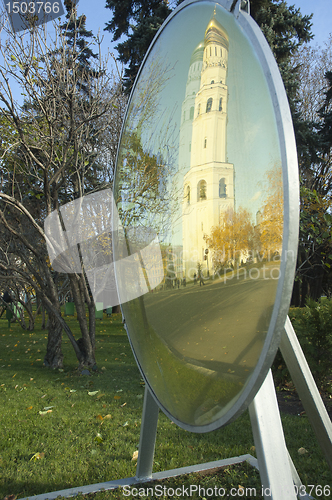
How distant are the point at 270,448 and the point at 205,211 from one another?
0.87 metres

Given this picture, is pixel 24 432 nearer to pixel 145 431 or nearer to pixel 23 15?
pixel 145 431

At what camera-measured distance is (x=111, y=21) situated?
13.7m

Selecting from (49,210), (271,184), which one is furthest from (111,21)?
(271,184)

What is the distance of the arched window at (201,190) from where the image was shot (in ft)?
4.53

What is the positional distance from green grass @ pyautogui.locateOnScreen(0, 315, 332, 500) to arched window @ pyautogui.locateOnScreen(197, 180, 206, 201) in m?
2.13

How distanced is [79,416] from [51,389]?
138cm

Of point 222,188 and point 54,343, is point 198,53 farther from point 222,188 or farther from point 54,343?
point 54,343

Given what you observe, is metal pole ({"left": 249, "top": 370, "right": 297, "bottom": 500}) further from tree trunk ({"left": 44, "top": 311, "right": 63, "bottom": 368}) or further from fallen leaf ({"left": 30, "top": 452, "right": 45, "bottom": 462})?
tree trunk ({"left": 44, "top": 311, "right": 63, "bottom": 368})

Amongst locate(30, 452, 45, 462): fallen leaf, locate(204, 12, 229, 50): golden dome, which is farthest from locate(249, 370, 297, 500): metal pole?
locate(30, 452, 45, 462): fallen leaf

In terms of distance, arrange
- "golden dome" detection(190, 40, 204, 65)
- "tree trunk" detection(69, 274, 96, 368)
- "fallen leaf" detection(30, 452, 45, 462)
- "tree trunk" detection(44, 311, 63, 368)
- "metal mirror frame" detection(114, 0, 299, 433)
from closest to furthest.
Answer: "metal mirror frame" detection(114, 0, 299, 433) < "golden dome" detection(190, 40, 204, 65) < "fallen leaf" detection(30, 452, 45, 462) < "tree trunk" detection(69, 274, 96, 368) < "tree trunk" detection(44, 311, 63, 368)

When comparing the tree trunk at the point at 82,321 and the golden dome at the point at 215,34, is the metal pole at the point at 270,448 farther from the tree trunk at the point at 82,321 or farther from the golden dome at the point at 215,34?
the tree trunk at the point at 82,321

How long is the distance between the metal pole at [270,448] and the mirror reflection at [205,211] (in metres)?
0.18

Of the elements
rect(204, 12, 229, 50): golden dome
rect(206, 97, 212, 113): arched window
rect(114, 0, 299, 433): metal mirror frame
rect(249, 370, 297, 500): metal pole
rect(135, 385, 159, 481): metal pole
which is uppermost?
rect(204, 12, 229, 50): golden dome

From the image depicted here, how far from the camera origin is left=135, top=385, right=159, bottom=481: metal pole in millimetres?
2281
